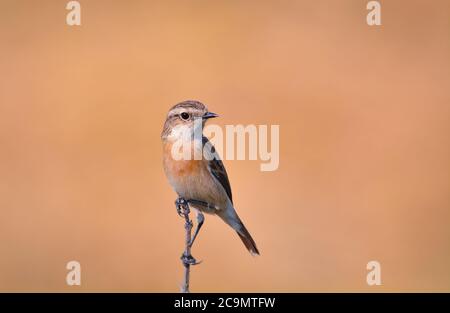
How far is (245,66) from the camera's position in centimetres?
1266

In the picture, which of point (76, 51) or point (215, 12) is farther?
point (215, 12)

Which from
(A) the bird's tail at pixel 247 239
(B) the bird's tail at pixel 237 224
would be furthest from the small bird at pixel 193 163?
(A) the bird's tail at pixel 247 239

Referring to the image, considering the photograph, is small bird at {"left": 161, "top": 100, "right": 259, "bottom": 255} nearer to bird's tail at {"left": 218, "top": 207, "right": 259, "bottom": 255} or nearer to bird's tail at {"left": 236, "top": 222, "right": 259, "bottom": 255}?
bird's tail at {"left": 218, "top": 207, "right": 259, "bottom": 255}

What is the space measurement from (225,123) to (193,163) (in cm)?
501

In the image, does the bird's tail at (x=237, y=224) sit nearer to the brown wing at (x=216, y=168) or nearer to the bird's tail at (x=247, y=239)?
the bird's tail at (x=247, y=239)

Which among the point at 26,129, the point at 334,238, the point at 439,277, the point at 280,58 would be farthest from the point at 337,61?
the point at 26,129

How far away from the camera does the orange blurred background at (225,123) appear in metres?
9.73

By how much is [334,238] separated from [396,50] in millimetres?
5161

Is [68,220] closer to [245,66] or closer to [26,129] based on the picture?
[26,129]

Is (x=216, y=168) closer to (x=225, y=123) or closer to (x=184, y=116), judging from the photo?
(x=184, y=116)

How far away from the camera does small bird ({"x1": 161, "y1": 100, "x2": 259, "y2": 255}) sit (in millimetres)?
5832

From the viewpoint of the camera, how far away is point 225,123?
1088 centimetres

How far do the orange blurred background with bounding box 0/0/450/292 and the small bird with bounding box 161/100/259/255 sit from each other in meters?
3.43

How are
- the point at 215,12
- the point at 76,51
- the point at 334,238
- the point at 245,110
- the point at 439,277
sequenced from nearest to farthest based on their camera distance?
the point at 439,277, the point at 334,238, the point at 245,110, the point at 76,51, the point at 215,12
